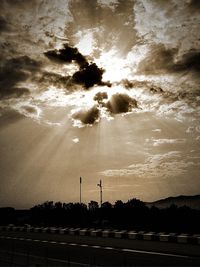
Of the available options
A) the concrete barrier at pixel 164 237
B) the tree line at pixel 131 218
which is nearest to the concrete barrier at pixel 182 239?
the concrete barrier at pixel 164 237

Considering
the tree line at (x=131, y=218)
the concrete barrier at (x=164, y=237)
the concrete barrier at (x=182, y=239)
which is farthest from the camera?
the tree line at (x=131, y=218)

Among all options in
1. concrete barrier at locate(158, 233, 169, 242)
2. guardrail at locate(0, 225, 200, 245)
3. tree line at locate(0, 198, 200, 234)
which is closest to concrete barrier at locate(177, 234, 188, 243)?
guardrail at locate(0, 225, 200, 245)

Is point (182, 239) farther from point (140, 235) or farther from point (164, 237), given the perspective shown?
point (140, 235)

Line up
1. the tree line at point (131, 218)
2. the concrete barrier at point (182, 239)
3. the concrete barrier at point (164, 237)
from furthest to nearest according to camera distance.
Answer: the tree line at point (131, 218) < the concrete barrier at point (164, 237) < the concrete barrier at point (182, 239)

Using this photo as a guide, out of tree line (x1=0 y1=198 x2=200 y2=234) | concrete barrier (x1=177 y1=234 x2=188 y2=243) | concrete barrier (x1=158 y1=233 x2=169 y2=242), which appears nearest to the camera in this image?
concrete barrier (x1=177 y1=234 x2=188 y2=243)

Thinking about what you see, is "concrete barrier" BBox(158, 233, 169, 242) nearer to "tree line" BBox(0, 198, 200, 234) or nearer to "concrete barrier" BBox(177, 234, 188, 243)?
"concrete barrier" BBox(177, 234, 188, 243)

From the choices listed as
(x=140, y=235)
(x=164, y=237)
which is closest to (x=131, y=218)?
(x=140, y=235)

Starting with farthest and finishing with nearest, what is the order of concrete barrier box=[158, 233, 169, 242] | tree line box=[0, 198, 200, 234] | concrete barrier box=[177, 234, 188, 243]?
1. tree line box=[0, 198, 200, 234]
2. concrete barrier box=[158, 233, 169, 242]
3. concrete barrier box=[177, 234, 188, 243]

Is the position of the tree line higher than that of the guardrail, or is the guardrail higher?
the tree line

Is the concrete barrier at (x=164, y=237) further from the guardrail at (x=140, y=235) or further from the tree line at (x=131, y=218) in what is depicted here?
the tree line at (x=131, y=218)

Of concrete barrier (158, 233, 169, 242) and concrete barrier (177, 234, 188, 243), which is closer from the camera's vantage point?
concrete barrier (177, 234, 188, 243)

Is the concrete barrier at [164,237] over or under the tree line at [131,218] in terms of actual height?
under

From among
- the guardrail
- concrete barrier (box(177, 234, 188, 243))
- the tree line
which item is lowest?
concrete barrier (box(177, 234, 188, 243))

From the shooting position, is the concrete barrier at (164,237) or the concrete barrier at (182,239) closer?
the concrete barrier at (182,239)
